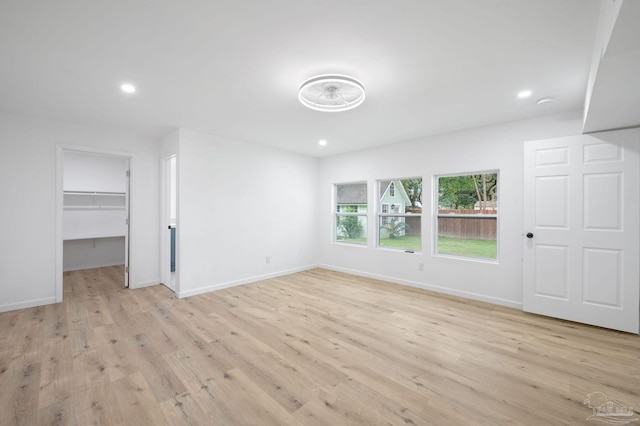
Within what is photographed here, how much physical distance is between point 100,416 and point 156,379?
0.39 meters

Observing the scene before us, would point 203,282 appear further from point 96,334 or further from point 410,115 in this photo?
point 410,115

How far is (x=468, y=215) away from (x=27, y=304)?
6.35 m

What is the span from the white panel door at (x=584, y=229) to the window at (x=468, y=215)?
1.88ft

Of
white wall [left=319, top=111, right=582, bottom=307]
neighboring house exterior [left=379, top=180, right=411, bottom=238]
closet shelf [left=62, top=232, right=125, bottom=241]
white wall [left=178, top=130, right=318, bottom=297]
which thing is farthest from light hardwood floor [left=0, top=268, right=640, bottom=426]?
closet shelf [left=62, top=232, right=125, bottom=241]

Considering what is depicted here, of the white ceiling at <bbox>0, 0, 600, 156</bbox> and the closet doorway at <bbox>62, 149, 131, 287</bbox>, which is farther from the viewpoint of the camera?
the closet doorway at <bbox>62, 149, 131, 287</bbox>

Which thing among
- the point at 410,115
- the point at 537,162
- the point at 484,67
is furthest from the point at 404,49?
the point at 537,162

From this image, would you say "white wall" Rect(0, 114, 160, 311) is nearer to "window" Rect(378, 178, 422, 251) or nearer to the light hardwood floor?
the light hardwood floor

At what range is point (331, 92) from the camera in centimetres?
268

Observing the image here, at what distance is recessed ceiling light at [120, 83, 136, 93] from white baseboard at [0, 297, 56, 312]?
3129 millimetres

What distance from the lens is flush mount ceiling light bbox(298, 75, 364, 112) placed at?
2.42m

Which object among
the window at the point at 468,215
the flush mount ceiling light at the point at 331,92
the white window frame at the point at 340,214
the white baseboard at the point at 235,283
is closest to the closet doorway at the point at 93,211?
the white baseboard at the point at 235,283

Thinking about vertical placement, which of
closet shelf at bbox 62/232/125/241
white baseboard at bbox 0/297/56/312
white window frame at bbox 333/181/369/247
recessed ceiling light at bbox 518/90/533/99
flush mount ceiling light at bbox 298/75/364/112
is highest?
recessed ceiling light at bbox 518/90/533/99

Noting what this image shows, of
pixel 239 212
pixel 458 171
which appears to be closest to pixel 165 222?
pixel 239 212

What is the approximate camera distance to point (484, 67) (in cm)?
231
